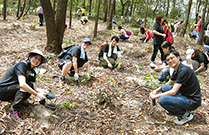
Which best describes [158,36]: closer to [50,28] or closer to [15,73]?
[50,28]

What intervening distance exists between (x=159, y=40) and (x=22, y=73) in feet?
15.0

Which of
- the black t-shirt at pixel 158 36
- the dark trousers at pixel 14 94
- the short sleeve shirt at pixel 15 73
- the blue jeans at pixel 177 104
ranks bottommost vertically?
the blue jeans at pixel 177 104

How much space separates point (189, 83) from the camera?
272 cm

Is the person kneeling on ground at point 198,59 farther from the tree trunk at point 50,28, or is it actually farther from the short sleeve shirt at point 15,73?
the tree trunk at point 50,28

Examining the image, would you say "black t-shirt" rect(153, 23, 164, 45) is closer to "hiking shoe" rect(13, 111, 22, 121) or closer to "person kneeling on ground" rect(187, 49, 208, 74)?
"person kneeling on ground" rect(187, 49, 208, 74)

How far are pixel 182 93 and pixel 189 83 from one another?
0.89 ft

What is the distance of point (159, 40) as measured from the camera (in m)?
5.44

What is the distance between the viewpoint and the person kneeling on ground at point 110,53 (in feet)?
16.9

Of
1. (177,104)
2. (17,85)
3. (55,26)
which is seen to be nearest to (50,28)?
(55,26)

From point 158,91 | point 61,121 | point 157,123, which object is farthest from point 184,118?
point 61,121

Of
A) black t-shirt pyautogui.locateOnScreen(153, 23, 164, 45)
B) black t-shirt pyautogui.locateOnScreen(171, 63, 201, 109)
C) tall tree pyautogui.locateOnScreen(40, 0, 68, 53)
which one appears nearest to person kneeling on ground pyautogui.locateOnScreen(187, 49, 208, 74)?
black t-shirt pyautogui.locateOnScreen(153, 23, 164, 45)

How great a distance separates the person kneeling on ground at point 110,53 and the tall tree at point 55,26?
1.69 metres

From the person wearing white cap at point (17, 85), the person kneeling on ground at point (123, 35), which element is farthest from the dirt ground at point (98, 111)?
the person kneeling on ground at point (123, 35)

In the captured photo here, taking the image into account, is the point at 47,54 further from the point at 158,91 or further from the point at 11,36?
the point at 158,91
